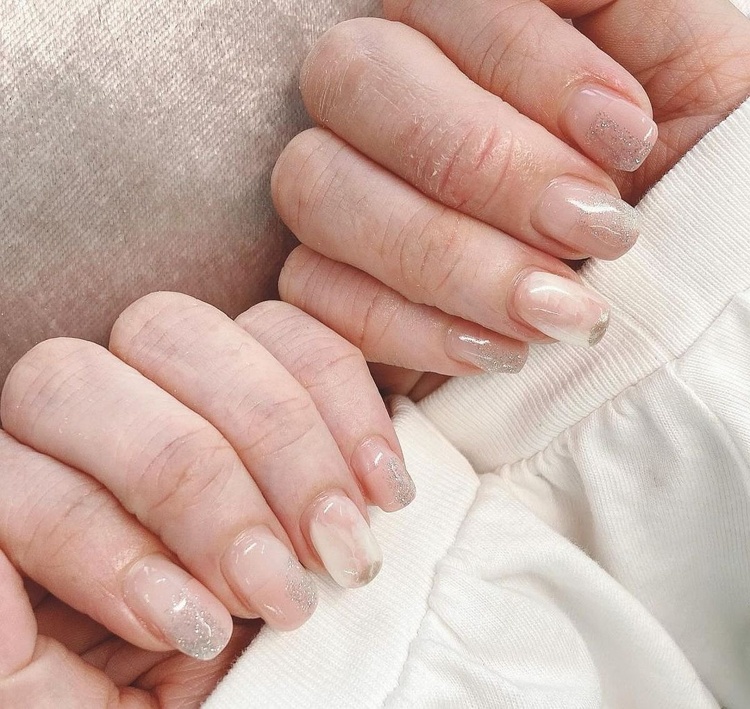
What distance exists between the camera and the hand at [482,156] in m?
0.42

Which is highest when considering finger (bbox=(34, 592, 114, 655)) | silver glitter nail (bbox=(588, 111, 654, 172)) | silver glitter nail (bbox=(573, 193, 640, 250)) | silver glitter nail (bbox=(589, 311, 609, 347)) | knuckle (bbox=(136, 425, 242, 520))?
silver glitter nail (bbox=(588, 111, 654, 172))

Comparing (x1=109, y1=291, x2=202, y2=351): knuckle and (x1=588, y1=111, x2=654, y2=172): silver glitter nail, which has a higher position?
(x1=588, y1=111, x2=654, y2=172): silver glitter nail

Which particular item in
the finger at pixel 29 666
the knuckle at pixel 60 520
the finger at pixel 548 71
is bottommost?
the finger at pixel 29 666

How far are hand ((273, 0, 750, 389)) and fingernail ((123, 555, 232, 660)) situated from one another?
0.20 metres

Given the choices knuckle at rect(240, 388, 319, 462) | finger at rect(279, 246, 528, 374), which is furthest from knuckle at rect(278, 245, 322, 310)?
knuckle at rect(240, 388, 319, 462)

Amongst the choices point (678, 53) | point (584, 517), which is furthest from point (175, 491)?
point (678, 53)

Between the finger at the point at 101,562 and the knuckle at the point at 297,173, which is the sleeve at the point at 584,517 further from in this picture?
the knuckle at the point at 297,173

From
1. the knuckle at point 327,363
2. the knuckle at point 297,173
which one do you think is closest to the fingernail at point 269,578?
the knuckle at point 327,363

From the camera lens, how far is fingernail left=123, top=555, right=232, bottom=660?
0.38m

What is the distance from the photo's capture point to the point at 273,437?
415 mm

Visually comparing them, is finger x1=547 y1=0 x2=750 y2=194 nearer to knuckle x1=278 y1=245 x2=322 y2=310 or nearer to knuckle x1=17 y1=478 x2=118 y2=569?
knuckle x1=278 y1=245 x2=322 y2=310

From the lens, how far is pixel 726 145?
46cm

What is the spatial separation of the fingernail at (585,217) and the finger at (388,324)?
0.08 m

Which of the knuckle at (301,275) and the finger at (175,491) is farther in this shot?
the knuckle at (301,275)
